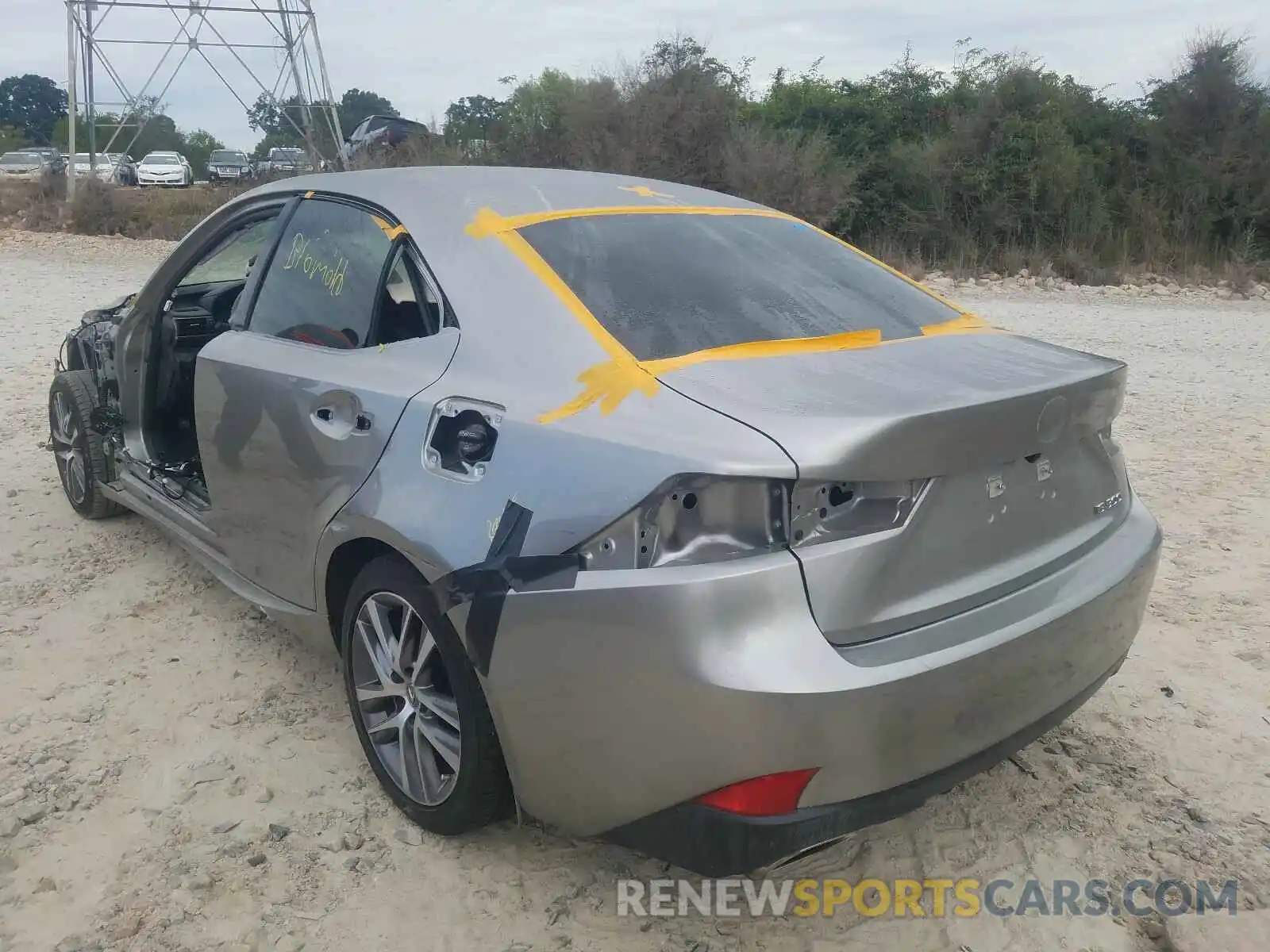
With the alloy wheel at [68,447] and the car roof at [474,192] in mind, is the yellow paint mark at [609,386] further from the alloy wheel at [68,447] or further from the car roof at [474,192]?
the alloy wheel at [68,447]

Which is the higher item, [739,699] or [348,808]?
[739,699]

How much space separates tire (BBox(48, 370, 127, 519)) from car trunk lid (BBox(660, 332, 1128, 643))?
3.43m

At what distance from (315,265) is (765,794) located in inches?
83.9

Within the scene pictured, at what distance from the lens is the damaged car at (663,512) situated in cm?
184

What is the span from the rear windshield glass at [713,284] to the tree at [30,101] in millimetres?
83760

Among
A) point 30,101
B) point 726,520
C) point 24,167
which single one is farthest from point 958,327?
point 30,101

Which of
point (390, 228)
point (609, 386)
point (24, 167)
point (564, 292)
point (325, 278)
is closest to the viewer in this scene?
point (609, 386)

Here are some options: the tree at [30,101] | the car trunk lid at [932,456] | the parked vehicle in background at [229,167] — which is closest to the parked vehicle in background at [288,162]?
the parked vehicle in background at [229,167]

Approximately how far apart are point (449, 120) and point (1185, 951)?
2175 cm

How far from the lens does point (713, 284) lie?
2547mm

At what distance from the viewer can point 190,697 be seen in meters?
3.23

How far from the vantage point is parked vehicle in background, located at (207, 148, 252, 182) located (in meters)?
24.7

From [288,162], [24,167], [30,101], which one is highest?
[30,101]

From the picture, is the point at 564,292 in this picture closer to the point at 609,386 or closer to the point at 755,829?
the point at 609,386
